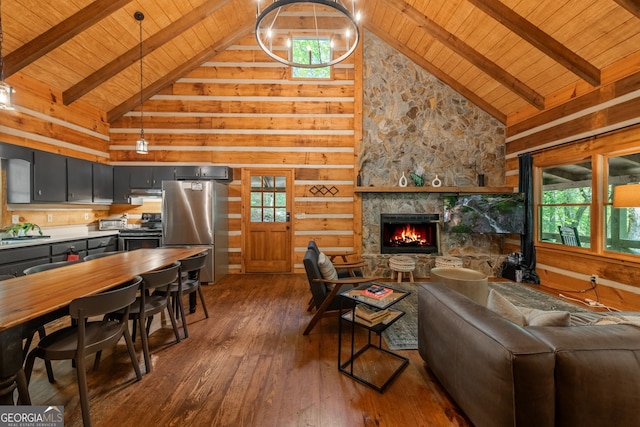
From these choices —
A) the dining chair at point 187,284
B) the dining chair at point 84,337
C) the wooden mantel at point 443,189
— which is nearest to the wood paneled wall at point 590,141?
the wooden mantel at point 443,189

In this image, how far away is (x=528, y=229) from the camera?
14.3 feet

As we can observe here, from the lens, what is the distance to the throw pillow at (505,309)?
1529mm

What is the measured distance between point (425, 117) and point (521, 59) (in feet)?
5.16

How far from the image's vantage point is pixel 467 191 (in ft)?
15.2

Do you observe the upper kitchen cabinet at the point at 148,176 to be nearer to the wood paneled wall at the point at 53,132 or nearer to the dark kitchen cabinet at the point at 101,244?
the wood paneled wall at the point at 53,132

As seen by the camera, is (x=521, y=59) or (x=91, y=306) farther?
(x=521, y=59)

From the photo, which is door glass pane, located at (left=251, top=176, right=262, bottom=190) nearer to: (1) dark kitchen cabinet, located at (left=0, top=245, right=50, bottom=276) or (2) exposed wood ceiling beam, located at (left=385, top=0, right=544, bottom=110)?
(1) dark kitchen cabinet, located at (left=0, top=245, right=50, bottom=276)

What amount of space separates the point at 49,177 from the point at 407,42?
6.06 m

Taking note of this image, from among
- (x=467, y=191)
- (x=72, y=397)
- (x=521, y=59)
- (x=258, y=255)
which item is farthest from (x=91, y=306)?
(x=521, y=59)

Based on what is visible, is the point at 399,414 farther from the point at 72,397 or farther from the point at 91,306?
the point at 72,397

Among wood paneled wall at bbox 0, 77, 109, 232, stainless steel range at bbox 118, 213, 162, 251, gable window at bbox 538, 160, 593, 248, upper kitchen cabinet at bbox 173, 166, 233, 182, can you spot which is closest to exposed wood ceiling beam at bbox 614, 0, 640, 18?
gable window at bbox 538, 160, 593, 248

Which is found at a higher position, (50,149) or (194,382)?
(50,149)

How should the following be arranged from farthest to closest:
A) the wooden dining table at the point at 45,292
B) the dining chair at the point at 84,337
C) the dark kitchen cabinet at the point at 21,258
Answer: the dark kitchen cabinet at the point at 21,258 < the dining chair at the point at 84,337 < the wooden dining table at the point at 45,292

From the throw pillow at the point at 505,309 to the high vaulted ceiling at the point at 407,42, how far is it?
324cm
